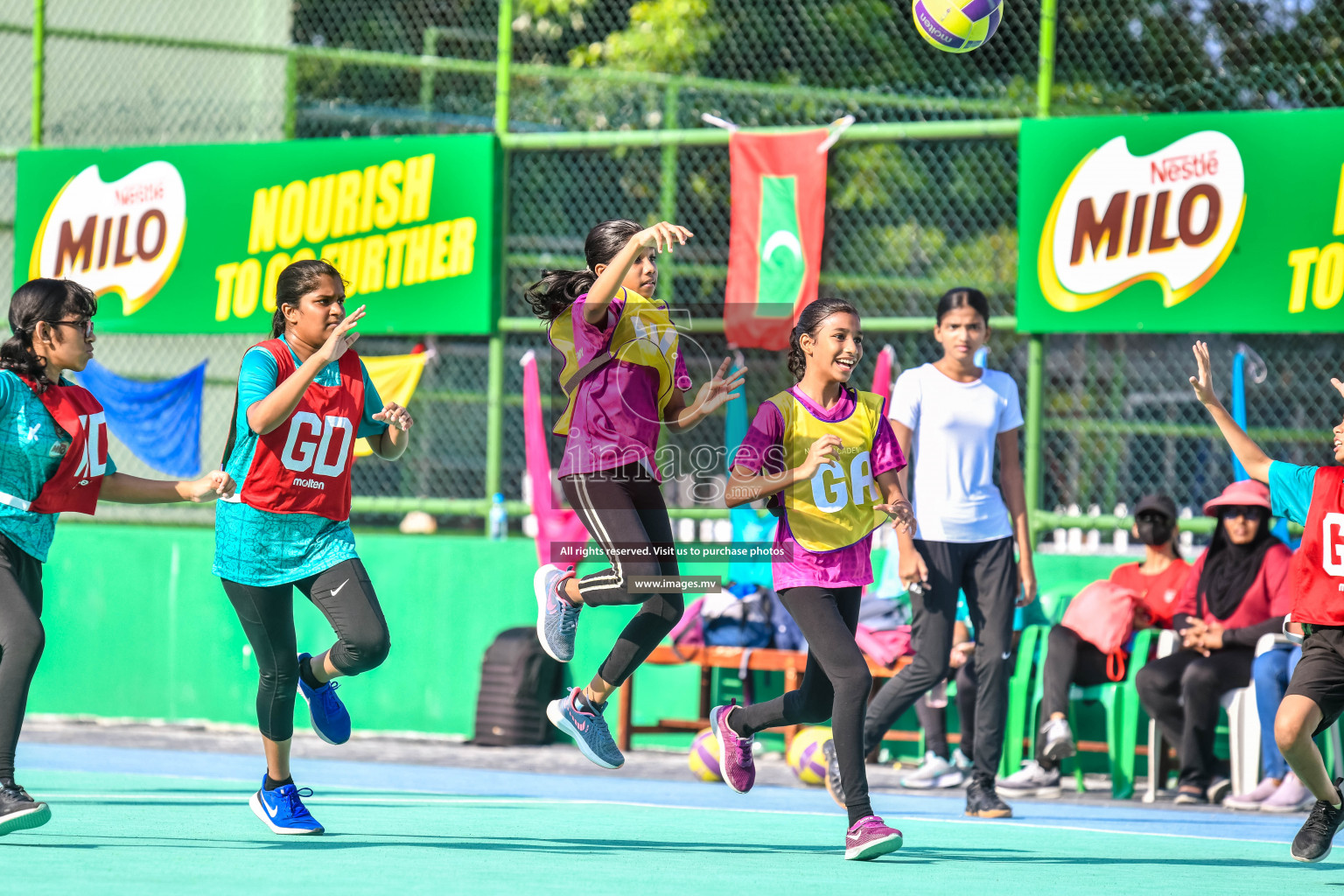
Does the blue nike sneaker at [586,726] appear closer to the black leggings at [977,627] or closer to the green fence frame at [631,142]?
the black leggings at [977,627]

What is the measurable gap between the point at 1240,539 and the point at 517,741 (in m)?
4.59

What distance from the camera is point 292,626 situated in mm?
6887

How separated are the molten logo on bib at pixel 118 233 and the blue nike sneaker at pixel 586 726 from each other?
669 centimetres

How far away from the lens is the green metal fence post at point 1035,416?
414 inches

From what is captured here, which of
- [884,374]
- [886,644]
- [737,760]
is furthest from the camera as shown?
[884,374]

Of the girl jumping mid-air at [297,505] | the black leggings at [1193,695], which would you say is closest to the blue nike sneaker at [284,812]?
the girl jumping mid-air at [297,505]

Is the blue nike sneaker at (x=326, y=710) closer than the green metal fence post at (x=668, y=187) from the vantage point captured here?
Yes

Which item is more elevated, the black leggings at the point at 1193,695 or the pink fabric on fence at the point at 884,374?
the pink fabric on fence at the point at 884,374

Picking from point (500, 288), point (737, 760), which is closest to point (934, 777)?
point (737, 760)

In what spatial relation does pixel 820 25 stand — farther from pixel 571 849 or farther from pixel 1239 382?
pixel 571 849

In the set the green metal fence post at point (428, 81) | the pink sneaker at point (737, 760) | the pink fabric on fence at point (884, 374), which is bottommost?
the pink sneaker at point (737, 760)

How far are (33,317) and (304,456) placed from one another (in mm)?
1190

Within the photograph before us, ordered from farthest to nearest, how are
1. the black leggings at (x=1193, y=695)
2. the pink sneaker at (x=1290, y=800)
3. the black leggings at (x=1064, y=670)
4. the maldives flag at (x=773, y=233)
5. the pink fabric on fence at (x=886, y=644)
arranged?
A: the maldives flag at (x=773, y=233)
the pink fabric on fence at (x=886, y=644)
the black leggings at (x=1064, y=670)
the black leggings at (x=1193, y=695)
the pink sneaker at (x=1290, y=800)

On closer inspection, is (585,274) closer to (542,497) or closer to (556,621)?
(556,621)
